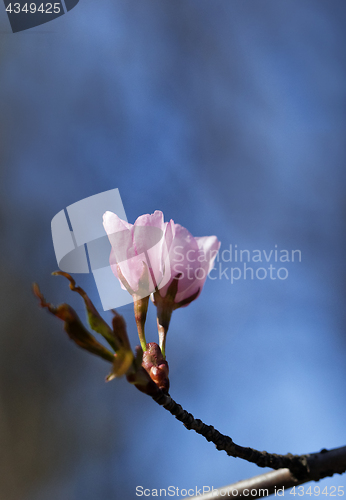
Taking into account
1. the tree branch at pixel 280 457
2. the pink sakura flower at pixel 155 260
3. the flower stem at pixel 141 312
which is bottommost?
the tree branch at pixel 280 457

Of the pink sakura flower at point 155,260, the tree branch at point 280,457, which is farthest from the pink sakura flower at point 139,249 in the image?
the tree branch at point 280,457

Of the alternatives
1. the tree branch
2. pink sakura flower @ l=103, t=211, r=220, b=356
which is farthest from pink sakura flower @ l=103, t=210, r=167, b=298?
the tree branch

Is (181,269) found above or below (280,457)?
above

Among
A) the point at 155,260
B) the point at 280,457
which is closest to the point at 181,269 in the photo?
the point at 155,260

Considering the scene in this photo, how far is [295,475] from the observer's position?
453 millimetres

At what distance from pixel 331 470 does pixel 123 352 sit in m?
0.28

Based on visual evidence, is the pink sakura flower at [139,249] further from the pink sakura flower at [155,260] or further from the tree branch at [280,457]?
the tree branch at [280,457]

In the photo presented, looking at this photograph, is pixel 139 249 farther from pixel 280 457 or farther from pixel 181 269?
pixel 280 457

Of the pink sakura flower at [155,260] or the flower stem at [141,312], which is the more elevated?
the pink sakura flower at [155,260]

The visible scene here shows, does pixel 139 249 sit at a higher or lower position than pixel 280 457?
higher

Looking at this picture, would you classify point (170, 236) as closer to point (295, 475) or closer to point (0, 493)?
point (295, 475)

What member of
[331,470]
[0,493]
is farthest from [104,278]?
[0,493]

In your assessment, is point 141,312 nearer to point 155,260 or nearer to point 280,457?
point 155,260

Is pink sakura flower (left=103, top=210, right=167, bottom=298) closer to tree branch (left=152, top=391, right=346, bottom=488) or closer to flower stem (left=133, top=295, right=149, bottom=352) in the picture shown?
flower stem (left=133, top=295, right=149, bottom=352)
